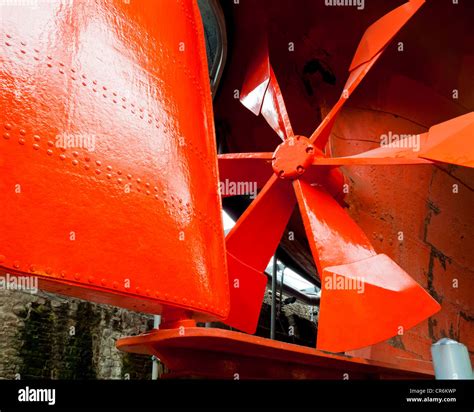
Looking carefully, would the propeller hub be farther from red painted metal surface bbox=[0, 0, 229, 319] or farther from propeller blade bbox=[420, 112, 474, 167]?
red painted metal surface bbox=[0, 0, 229, 319]

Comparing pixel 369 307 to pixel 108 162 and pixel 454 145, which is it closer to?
pixel 454 145

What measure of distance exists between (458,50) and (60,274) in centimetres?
619

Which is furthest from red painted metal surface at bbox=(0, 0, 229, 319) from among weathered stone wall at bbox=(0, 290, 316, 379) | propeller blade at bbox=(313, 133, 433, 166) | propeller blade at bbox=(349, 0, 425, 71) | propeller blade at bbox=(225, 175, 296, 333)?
weathered stone wall at bbox=(0, 290, 316, 379)

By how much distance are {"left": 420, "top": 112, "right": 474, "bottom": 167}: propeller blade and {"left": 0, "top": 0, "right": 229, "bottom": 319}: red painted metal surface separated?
78.4 inches

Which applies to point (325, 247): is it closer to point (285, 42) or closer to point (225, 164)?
point (225, 164)

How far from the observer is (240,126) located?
796 cm

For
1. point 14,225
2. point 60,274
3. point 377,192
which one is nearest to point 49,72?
point 14,225

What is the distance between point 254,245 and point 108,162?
302 cm

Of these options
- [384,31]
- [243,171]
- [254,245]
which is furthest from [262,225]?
[384,31]

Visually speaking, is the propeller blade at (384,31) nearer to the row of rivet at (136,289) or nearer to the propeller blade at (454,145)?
the propeller blade at (454,145)

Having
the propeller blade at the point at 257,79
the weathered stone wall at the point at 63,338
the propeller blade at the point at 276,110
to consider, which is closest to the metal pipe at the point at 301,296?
the weathered stone wall at the point at 63,338

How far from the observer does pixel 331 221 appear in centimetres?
486

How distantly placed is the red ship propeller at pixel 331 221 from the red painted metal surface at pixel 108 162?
1.25 m

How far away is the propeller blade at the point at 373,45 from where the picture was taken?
4.91 meters
